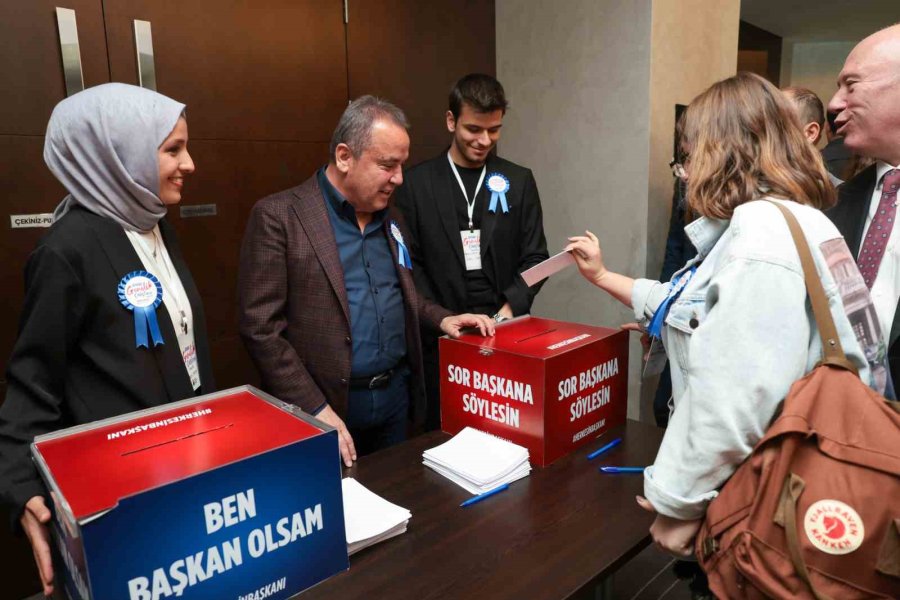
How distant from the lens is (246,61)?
94.1 inches

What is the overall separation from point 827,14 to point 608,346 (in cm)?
634

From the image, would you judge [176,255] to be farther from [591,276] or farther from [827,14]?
[827,14]

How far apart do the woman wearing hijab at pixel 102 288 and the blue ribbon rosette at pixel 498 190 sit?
132 centimetres

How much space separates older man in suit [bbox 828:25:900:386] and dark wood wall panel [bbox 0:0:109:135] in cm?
221

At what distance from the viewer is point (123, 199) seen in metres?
1.29

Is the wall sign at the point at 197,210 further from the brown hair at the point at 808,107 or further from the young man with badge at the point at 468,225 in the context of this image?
the brown hair at the point at 808,107

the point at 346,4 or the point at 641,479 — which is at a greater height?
the point at 346,4

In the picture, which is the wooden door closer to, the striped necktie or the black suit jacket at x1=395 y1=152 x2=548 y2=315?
the black suit jacket at x1=395 y1=152 x2=548 y2=315

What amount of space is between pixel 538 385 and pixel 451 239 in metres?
1.14

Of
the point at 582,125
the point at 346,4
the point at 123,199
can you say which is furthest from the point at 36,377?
the point at 582,125

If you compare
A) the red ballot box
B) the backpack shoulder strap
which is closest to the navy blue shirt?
the red ballot box

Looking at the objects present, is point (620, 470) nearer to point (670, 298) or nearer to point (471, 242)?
point (670, 298)

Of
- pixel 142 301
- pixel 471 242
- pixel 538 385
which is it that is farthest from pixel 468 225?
pixel 142 301

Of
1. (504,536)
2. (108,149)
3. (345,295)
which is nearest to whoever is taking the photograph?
(504,536)
